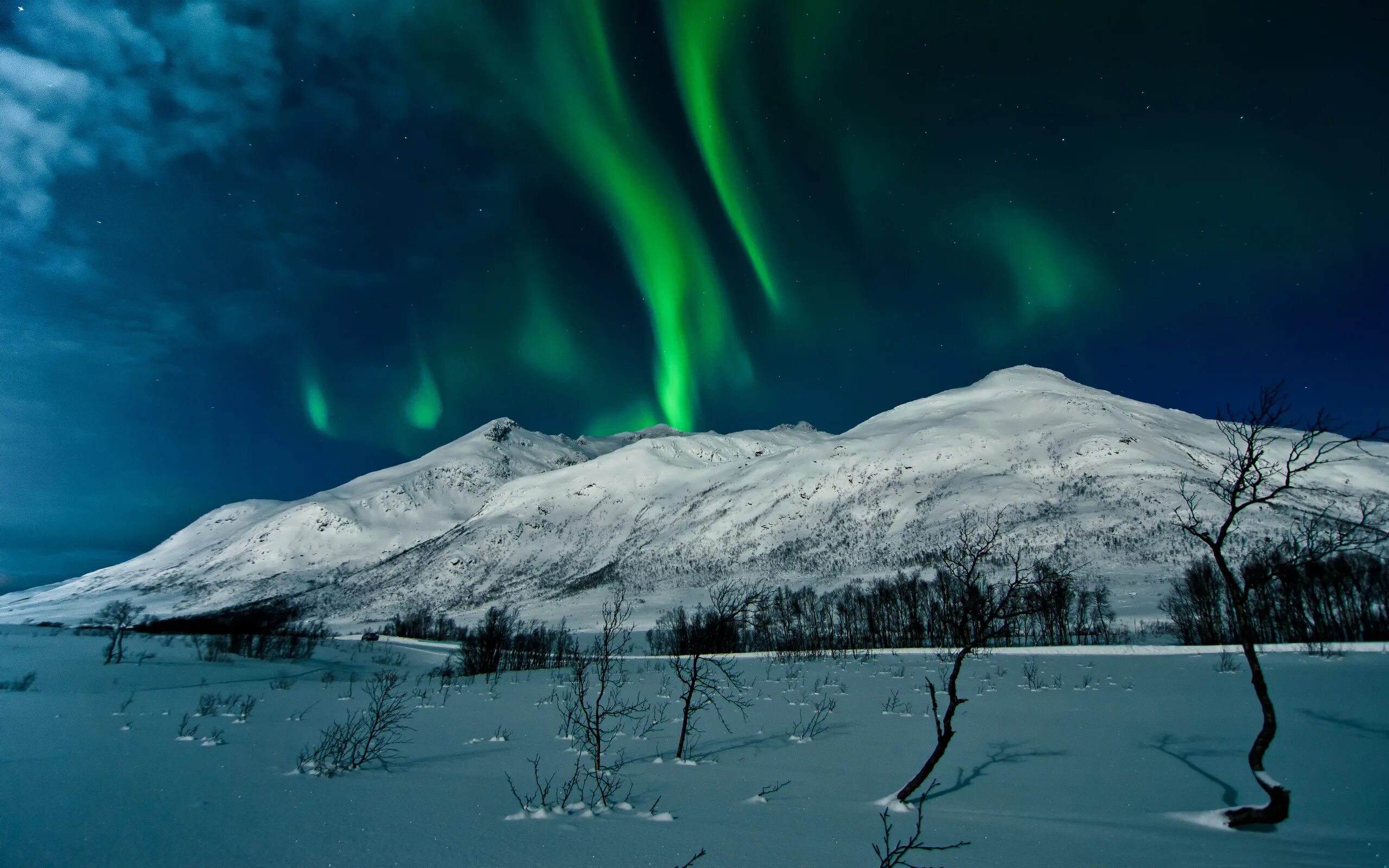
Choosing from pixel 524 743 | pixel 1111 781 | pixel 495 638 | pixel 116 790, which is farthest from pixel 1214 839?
pixel 495 638

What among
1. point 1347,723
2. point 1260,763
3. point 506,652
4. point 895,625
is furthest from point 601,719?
point 895,625

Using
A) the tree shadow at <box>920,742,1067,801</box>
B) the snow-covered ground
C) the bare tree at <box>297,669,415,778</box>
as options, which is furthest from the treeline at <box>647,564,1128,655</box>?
the bare tree at <box>297,669,415,778</box>

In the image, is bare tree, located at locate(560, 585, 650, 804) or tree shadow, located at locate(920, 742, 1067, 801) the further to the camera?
tree shadow, located at locate(920, 742, 1067, 801)

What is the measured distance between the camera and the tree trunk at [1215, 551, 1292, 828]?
721 centimetres

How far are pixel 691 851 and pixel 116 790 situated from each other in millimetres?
6764

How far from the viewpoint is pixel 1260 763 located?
7.65 meters

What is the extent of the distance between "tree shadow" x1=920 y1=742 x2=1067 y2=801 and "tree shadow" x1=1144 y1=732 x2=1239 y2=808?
1.80 meters

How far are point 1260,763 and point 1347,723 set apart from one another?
8.93m

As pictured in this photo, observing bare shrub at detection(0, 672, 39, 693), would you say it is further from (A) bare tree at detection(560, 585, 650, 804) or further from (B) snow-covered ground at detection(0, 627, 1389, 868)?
(A) bare tree at detection(560, 585, 650, 804)

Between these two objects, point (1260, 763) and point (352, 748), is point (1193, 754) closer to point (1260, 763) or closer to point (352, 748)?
point (1260, 763)

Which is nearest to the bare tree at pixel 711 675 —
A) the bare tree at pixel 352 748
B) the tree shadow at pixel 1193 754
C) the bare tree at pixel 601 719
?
the bare tree at pixel 601 719

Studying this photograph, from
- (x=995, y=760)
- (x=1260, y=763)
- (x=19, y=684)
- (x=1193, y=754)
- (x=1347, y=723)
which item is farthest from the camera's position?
(x=19, y=684)

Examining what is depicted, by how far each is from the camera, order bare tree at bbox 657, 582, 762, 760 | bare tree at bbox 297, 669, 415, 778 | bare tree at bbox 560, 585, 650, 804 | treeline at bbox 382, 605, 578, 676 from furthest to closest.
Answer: treeline at bbox 382, 605, 578, 676 < bare tree at bbox 657, 582, 762, 760 < bare tree at bbox 560, 585, 650, 804 < bare tree at bbox 297, 669, 415, 778

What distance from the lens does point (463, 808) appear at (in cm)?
755
